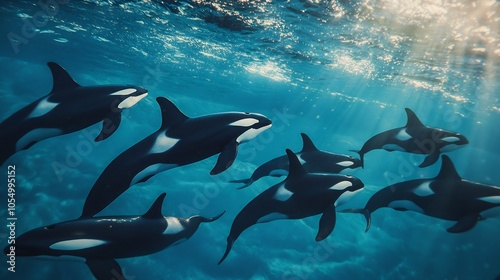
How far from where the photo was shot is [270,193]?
19.9ft

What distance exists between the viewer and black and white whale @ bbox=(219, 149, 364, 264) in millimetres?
5777

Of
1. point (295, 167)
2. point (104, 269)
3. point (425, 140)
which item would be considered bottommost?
point (104, 269)

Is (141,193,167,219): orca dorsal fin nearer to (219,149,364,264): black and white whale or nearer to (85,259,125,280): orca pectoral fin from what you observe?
(85,259,125,280): orca pectoral fin

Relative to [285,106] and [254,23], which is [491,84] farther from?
[285,106]

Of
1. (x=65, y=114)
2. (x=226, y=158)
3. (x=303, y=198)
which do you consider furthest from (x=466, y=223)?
(x=65, y=114)

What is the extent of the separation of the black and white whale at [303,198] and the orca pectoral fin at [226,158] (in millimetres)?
1454

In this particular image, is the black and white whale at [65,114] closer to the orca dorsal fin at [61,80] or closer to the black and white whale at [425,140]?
the orca dorsal fin at [61,80]

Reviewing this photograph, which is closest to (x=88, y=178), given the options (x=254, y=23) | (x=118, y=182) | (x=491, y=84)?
(x=254, y=23)

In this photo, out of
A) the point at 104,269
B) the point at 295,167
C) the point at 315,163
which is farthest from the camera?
the point at 315,163

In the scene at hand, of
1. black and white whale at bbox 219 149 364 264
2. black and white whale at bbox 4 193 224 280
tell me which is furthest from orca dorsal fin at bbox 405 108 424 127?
black and white whale at bbox 4 193 224 280

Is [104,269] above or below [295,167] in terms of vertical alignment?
below

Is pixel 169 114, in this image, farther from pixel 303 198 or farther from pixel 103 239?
pixel 303 198

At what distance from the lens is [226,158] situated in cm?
464

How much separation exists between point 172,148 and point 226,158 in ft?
2.96
